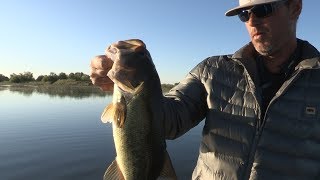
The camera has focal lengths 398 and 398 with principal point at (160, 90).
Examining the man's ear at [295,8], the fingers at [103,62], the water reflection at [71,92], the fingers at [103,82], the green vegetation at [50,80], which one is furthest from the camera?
the green vegetation at [50,80]

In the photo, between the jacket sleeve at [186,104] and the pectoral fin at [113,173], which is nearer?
the pectoral fin at [113,173]

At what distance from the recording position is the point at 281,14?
13.9 ft

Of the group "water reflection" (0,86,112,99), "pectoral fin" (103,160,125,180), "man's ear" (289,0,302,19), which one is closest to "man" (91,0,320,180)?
"man's ear" (289,0,302,19)

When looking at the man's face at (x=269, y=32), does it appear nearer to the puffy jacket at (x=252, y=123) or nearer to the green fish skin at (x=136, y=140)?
the puffy jacket at (x=252, y=123)

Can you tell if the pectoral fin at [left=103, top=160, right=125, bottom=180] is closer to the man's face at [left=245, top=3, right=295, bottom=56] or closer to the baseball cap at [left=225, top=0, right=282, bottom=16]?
the man's face at [left=245, top=3, right=295, bottom=56]

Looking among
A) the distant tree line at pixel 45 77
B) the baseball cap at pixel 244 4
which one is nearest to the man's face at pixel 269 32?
the baseball cap at pixel 244 4

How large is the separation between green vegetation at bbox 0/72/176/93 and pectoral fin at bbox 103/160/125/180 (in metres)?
58.7

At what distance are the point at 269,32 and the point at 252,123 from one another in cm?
101

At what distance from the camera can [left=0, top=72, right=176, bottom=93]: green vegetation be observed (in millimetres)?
77312

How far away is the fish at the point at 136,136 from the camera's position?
2.87m

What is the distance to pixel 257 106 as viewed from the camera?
372 centimetres

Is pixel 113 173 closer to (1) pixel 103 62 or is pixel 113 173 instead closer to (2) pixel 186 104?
(1) pixel 103 62

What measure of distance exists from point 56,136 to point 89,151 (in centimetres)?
359

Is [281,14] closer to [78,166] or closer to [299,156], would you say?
[299,156]
